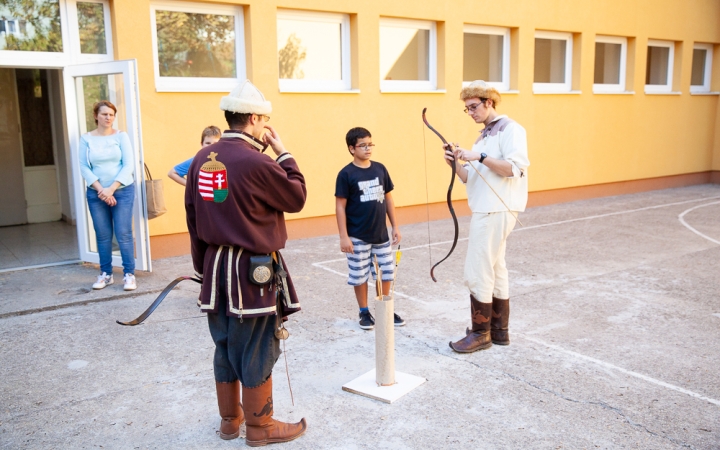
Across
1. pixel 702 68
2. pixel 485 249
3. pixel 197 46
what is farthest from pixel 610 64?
pixel 485 249

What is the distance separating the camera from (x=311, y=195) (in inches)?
358

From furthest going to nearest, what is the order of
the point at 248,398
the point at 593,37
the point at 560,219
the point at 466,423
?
the point at 593,37 → the point at 560,219 → the point at 466,423 → the point at 248,398

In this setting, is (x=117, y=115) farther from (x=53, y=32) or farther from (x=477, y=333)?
(x=477, y=333)

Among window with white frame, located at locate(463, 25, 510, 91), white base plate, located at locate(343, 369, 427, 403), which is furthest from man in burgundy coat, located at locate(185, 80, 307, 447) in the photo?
window with white frame, located at locate(463, 25, 510, 91)

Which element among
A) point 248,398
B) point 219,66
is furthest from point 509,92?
point 248,398

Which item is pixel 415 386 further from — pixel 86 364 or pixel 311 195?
pixel 311 195

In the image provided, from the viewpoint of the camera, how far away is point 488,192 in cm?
452

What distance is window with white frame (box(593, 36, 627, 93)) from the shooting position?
13016 mm

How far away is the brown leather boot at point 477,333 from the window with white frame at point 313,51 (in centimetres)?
519

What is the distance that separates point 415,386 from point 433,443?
0.69 m

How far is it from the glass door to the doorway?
2.59m

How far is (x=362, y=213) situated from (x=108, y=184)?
290 centimetres

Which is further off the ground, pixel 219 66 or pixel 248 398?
pixel 219 66

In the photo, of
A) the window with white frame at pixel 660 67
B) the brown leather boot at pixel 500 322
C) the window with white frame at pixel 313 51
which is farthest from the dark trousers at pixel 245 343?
the window with white frame at pixel 660 67
